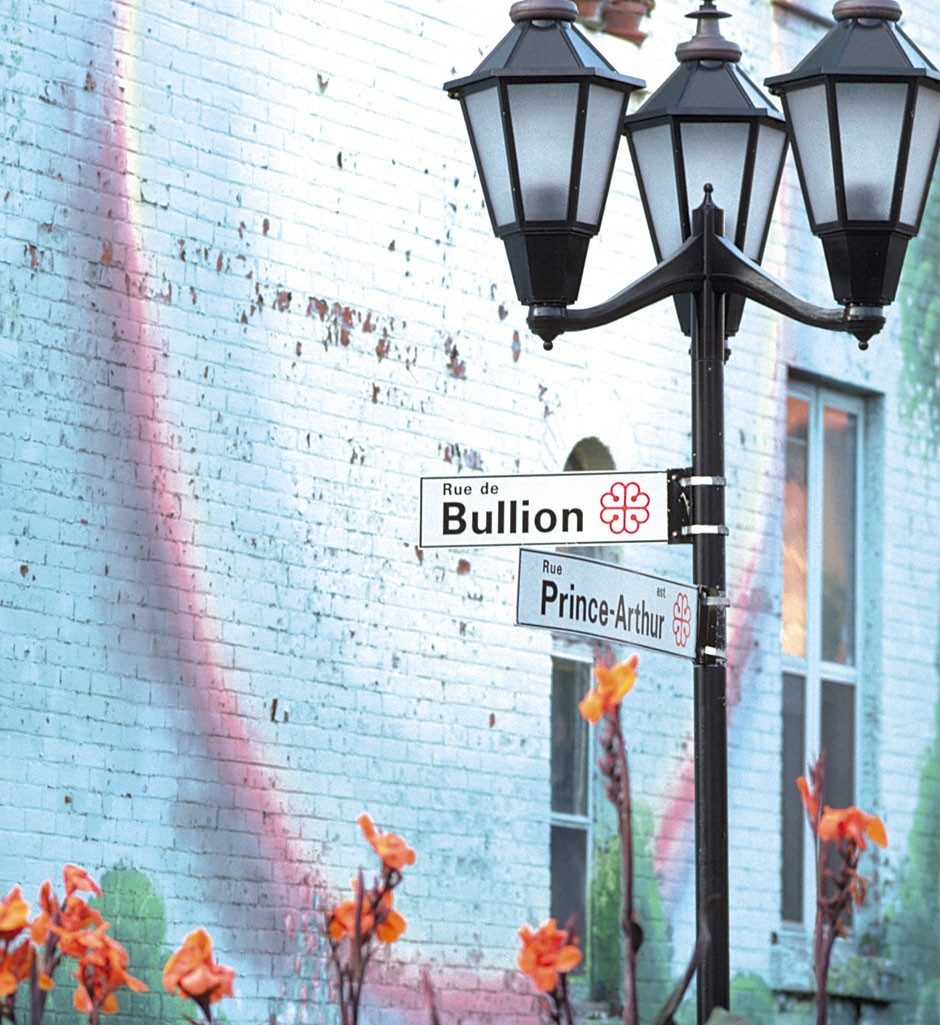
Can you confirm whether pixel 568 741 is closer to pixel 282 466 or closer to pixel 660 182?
pixel 282 466

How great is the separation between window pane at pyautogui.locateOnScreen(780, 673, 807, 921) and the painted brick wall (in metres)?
0.74

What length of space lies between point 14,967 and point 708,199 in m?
3.42

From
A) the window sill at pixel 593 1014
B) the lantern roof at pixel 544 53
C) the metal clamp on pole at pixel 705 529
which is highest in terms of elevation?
the lantern roof at pixel 544 53

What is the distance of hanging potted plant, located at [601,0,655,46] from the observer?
10.6 meters

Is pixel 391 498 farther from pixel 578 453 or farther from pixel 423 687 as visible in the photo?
pixel 578 453

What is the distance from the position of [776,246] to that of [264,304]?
3.57m

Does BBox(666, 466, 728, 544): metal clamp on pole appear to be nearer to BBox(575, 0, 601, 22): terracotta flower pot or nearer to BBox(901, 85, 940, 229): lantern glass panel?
BBox(901, 85, 940, 229): lantern glass panel

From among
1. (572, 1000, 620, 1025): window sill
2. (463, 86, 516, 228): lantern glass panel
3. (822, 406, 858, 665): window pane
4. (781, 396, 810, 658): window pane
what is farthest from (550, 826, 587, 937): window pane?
(463, 86, 516, 228): lantern glass panel

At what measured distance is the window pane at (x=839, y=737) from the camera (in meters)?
12.1

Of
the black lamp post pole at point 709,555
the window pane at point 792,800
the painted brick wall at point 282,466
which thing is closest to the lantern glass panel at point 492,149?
the black lamp post pole at point 709,555

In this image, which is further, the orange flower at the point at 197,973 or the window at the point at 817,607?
the window at the point at 817,607

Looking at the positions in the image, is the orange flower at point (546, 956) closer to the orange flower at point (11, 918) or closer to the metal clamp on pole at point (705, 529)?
the orange flower at point (11, 918)

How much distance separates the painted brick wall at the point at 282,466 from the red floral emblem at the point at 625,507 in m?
2.18

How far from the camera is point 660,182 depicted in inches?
269
